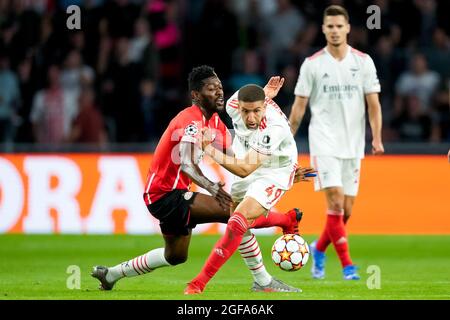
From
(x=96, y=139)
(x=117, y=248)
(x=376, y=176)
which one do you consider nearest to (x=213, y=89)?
(x=117, y=248)

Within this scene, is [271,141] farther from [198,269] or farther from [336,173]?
[198,269]

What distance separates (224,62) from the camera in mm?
17312

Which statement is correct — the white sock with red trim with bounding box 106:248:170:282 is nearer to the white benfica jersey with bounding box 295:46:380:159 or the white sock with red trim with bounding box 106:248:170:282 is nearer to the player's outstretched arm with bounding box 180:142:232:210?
the player's outstretched arm with bounding box 180:142:232:210

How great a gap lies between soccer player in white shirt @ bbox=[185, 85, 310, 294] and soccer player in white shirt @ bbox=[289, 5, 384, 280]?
1755mm

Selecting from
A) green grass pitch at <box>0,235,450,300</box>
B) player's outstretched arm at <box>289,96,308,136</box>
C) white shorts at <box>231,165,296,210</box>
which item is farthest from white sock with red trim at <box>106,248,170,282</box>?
player's outstretched arm at <box>289,96,308,136</box>

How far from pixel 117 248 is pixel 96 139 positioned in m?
3.06

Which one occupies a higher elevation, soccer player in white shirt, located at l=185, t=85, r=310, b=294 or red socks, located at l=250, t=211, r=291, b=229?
soccer player in white shirt, located at l=185, t=85, r=310, b=294

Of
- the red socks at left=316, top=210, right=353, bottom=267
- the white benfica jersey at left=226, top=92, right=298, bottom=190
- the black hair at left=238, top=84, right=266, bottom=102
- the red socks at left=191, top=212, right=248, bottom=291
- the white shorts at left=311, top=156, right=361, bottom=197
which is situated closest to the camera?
the red socks at left=191, top=212, right=248, bottom=291

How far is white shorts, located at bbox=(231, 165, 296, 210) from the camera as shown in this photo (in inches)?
355

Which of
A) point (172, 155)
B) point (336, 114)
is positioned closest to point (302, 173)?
point (172, 155)

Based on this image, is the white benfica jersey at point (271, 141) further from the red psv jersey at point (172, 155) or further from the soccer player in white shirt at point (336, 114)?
the soccer player in white shirt at point (336, 114)

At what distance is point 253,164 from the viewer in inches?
356

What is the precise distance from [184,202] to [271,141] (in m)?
0.88

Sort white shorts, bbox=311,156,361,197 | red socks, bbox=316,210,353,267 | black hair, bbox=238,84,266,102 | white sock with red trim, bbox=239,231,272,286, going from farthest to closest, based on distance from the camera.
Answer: white shorts, bbox=311,156,361,197
red socks, bbox=316,210,353,267
white sock with red trim, bbox=239,231,272,286
black hair, bbox=238,84,266,102
